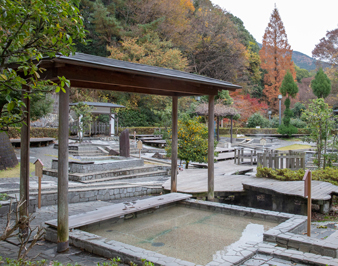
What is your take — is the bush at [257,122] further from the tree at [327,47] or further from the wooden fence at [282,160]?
the wooden fence at [282,160]

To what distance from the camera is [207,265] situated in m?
3.87

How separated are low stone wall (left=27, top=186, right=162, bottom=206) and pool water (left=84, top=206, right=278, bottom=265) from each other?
213 cm

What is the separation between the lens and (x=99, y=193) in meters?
8.38

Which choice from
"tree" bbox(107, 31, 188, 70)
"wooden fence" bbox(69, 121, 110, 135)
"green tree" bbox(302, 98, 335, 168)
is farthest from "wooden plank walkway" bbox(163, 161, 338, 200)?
"tree" bbox(107, 31, 188, 70)

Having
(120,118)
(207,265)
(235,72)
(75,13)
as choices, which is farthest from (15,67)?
(235,72)

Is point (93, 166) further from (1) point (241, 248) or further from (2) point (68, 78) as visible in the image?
(1) point (241, 248)

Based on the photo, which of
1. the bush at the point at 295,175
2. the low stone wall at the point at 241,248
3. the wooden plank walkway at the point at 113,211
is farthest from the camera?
the bush at the point at 295,175

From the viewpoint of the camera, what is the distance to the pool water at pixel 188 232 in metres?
4.71

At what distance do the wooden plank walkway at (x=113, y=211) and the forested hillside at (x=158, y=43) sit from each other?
65.6 feet

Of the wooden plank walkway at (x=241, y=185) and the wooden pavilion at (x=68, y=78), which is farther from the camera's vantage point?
the wooden plank walkway at (x=241, y=185)

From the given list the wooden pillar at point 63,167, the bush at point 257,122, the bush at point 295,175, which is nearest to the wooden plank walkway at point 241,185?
the bush at point 295,175

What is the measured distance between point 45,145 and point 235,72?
91.4 ft

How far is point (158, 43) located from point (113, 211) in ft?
92.3

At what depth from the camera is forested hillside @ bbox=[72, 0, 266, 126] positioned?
31.1 meters
